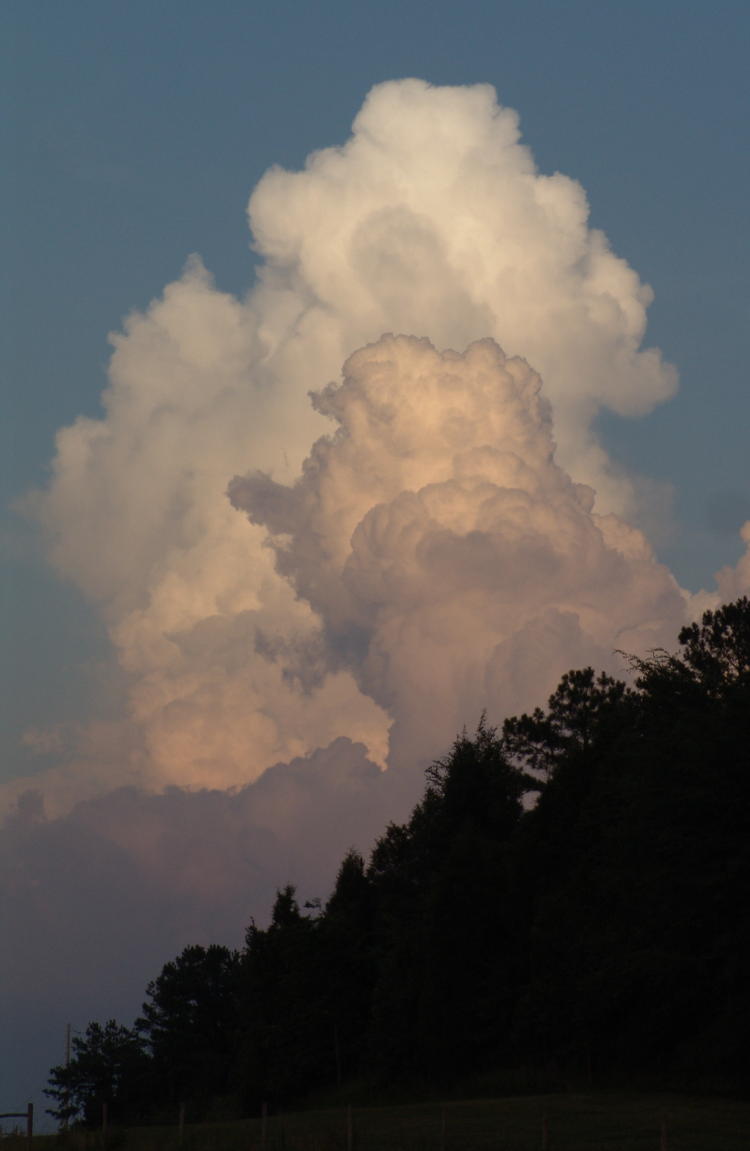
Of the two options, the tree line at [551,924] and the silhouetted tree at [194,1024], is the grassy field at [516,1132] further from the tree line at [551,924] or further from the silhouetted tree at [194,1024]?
the silhouetted tree at [194,1024]

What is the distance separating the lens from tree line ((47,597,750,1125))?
53719 millimetres

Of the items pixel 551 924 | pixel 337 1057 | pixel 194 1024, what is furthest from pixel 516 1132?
pixel 194 1024

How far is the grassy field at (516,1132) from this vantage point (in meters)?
41.4

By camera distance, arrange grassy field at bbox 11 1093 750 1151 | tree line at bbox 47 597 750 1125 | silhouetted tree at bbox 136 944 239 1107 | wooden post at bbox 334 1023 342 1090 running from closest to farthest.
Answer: grassy field at bbox 11 1093 750 1151 < tree line at bbox 47 597 750 1125 < wooden post at bbox 334 1023 342 1090 < silhouetted tree at bbox 136 944 239 1107

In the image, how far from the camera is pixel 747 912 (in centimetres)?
5184

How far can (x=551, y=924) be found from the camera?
246ft

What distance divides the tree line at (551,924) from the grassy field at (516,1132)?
5307mm

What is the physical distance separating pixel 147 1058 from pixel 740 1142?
10441 cm

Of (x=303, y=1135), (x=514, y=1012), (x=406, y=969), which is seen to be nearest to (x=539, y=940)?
(x=514, y=1012)

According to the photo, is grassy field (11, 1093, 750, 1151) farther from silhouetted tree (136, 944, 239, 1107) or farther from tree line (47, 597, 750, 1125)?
silhouetted tree (136, 944, 239, 1107)

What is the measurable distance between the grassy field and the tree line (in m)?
5.31

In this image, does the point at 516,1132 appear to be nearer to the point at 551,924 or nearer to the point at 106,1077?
the point at 551,924

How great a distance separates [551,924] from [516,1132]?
1147 inches

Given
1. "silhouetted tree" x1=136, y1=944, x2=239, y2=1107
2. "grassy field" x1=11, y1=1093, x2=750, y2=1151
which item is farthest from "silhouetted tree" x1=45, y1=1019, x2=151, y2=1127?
"grassy field" x1=11, y1=1093, x2=750, y2=1151
